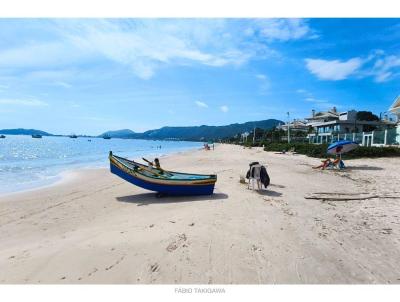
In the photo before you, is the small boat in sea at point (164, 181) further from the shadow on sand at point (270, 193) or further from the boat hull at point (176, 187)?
the shadow on sand at point (270, 193)

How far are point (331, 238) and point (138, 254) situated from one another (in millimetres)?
3858

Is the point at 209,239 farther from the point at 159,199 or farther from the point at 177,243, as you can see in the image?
the point at 159,199

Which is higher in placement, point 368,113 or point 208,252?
point 368,113

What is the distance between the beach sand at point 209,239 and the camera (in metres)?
4.48

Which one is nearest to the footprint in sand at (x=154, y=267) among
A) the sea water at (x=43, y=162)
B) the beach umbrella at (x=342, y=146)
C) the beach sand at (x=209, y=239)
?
the beach sand at (x=209, y=239)

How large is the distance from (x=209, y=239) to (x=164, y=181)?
5490 millimetres

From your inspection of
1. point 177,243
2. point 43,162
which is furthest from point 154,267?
point 43,162

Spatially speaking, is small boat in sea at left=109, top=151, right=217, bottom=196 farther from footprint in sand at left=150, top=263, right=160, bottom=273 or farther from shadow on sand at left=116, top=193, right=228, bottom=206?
footprint in sand at left=150, top=263, right=160, bottom=273

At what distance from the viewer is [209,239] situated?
5.76 metres

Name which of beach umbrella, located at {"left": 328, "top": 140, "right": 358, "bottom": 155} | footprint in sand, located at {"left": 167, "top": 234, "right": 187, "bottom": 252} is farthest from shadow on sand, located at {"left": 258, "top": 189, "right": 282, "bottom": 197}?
beach umbrella, located at {"left": 328, "top": 140, "right": 358, "bottom": 155}

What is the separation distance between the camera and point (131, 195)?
12.0 metres

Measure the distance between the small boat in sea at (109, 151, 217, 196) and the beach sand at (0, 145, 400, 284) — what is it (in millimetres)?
410
